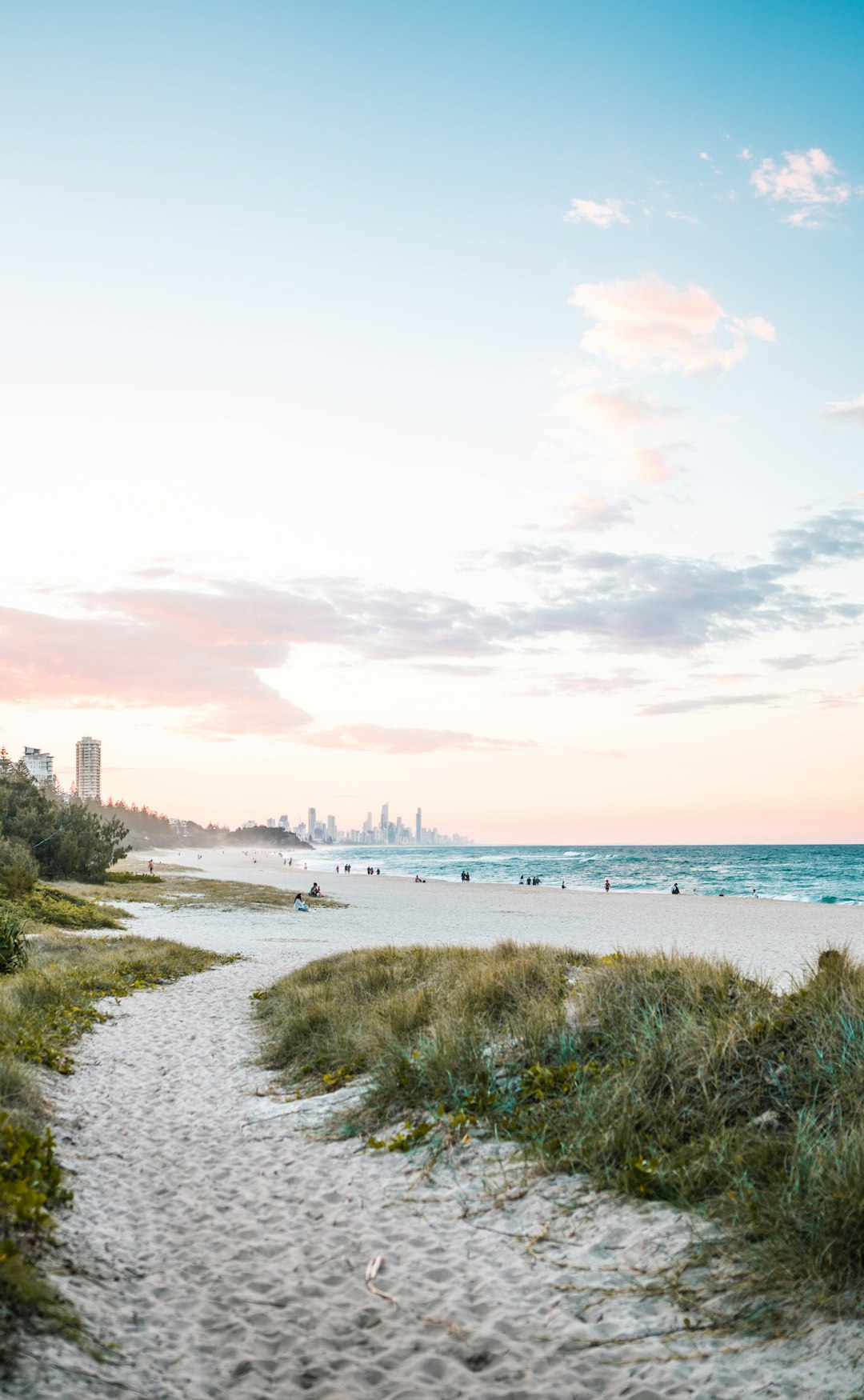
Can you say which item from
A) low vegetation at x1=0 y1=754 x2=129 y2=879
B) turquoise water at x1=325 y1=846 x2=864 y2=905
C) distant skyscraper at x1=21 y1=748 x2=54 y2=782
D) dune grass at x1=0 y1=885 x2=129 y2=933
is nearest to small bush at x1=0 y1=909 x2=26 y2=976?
dune grass at x1=0 y1=885 x2=129 y2=933

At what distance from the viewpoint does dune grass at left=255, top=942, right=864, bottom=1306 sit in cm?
508

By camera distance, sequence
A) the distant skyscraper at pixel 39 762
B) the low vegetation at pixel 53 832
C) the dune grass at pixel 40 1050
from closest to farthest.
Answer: the dune grass at pixel 40 1050
the low vegetation at pixel 53 832
the distant skyscraper at pixel 39 762

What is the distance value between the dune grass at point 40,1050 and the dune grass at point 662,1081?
2.74 m

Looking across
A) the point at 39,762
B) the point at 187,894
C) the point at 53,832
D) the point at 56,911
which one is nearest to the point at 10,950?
the point at 56,911

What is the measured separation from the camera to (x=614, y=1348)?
4375 millimetres

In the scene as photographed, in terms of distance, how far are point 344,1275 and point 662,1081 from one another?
2.98m

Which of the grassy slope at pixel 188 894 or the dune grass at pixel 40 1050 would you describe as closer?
the dune grass at pixel 40 1050

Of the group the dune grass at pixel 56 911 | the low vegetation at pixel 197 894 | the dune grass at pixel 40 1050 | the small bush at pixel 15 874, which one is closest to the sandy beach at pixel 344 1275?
Result: the dune grass at pixel 40 1050

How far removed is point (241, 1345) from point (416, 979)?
8.19 meters

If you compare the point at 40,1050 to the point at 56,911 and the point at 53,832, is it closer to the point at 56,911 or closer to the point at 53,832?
the point at 56,911

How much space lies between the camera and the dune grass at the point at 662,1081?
508 cm

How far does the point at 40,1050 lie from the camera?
31.6 ft

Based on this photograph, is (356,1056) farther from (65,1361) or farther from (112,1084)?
(65,1361)

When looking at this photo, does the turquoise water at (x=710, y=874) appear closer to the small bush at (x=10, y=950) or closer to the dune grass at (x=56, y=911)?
the dune grass at (x=56, y=911)
